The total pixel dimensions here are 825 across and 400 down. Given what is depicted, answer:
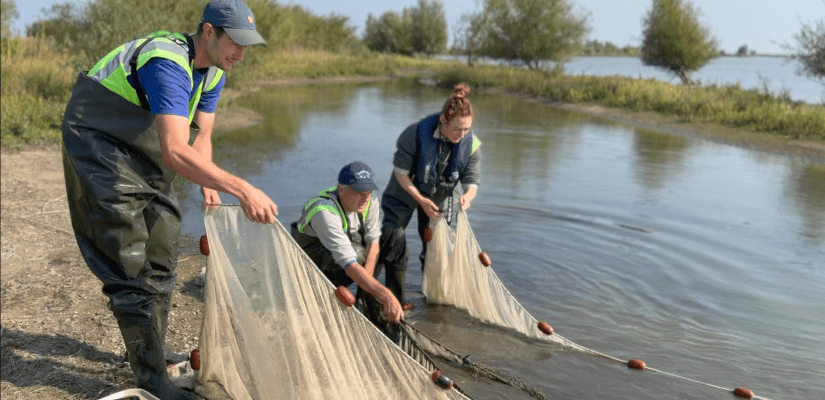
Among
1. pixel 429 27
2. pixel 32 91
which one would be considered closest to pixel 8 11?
pixel 32 91

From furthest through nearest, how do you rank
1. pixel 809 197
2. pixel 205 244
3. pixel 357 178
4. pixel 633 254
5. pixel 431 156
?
pixel 809 197
pixel 633 254
pixel 431 156
pixel 357 178
pixel 205 244

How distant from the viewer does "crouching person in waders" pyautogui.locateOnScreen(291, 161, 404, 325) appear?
386cm

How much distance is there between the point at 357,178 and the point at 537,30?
Answer: 130 ft

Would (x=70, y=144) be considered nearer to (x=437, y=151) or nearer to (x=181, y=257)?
(x=437, y=151)

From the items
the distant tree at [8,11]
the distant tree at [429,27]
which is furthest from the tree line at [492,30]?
the distant tree at [429,27]

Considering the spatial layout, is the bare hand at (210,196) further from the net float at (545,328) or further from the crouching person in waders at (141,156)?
the net float at (545,328)

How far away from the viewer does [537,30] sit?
135 ft

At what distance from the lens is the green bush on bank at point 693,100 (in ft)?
59.3

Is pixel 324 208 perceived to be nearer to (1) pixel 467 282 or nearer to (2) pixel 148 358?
(2) pixel 148 358

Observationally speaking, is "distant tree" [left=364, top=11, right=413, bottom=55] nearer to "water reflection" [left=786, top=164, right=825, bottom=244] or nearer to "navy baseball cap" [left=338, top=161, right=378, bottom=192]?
"water reflection" [left=786, top=164, right=825, bottom=244]

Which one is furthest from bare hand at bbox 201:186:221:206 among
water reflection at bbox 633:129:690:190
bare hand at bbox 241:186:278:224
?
water reflection at bbox 633:129:690:190

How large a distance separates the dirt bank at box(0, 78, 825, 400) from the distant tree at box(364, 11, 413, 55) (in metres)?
76.6

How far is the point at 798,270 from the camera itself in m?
6.92

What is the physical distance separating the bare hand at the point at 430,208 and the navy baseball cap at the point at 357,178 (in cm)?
103
